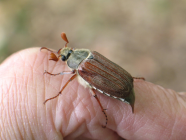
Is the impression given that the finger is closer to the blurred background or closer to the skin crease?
the skin crease

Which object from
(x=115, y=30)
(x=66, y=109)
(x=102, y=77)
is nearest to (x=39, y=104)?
(x=66, y=109)

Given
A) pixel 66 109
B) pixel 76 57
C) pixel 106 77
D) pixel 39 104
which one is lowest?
pixel 66 109

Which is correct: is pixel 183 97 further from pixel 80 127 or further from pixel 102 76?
pixel 80 127

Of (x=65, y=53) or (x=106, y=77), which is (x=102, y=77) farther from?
(x=65, y=53)

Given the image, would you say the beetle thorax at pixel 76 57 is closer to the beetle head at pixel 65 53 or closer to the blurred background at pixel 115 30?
the beetle head at pixel 65 53

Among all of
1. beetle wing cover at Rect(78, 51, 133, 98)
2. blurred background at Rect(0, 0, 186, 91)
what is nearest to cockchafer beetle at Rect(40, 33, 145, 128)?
beetle wing cover at Rect(78, 51, 133, 98)

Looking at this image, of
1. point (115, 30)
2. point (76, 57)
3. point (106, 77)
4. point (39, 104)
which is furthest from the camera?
point (115, 30)

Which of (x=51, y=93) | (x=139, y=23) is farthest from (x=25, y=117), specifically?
(x=139, y=23)
